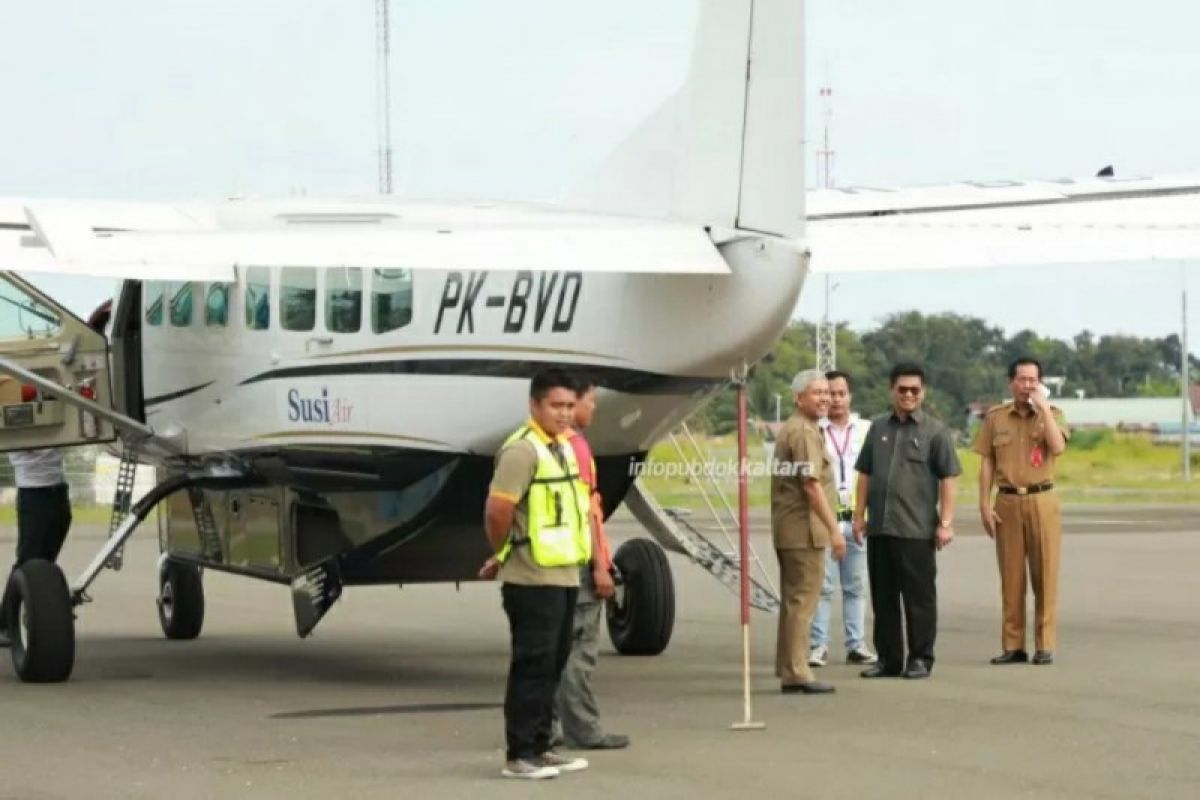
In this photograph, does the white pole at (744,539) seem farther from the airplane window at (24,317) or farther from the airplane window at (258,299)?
the airplane window at (24,317)

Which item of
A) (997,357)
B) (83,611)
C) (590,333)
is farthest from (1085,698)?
(997,357)

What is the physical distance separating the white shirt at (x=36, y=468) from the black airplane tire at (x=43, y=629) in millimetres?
1480

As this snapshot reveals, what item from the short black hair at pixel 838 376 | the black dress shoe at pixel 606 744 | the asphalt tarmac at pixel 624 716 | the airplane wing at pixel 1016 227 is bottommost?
the asphalt tarmac at pixel 624 716

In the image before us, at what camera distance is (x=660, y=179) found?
494 inches

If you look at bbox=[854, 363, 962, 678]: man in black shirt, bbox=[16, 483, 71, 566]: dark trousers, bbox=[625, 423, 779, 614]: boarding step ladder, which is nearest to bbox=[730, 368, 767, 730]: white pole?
bbox=[854, 363, 962, 678]: man in black shirt

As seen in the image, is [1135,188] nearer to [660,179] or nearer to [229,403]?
[660,179]

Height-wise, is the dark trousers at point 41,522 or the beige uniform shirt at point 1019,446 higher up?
the beige uniform shirt at point 1019,446

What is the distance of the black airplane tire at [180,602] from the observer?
17672 millimetres

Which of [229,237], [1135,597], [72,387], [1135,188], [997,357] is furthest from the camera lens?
[997,357]

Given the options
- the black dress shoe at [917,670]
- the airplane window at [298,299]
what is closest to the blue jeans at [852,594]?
the black dress shoe at [917,670]

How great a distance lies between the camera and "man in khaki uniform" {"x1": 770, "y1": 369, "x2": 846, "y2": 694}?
13.0m

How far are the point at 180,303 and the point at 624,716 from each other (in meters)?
4.89

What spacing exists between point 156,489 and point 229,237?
5.26 metres

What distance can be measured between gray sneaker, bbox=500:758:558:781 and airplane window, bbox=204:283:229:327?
5.61 metres
